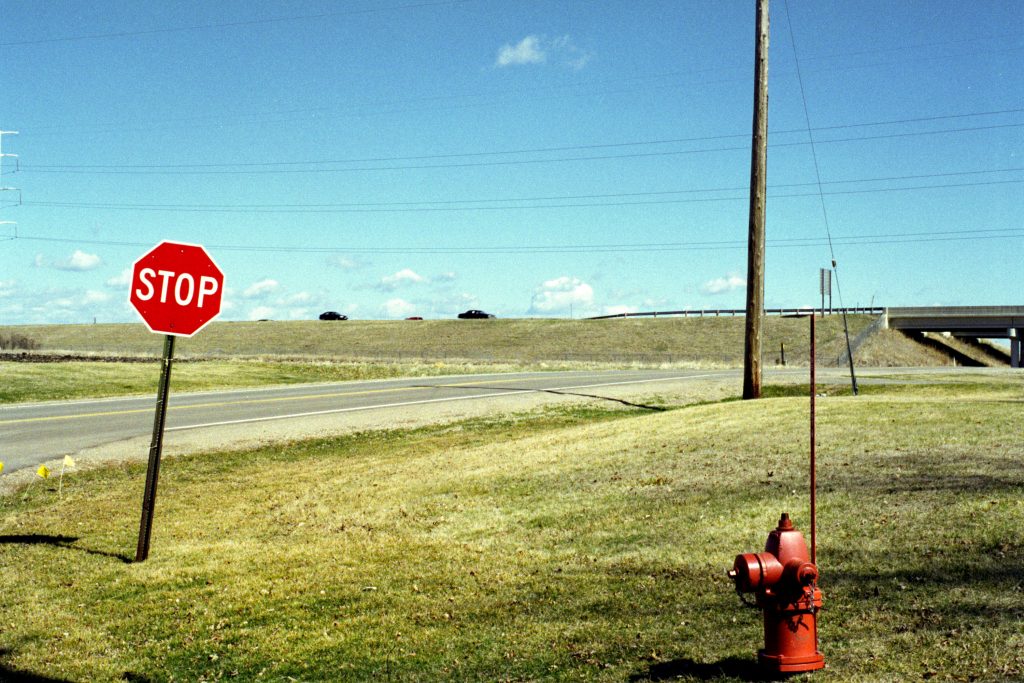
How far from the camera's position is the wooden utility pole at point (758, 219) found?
1950cm

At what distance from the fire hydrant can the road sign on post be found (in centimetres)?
575

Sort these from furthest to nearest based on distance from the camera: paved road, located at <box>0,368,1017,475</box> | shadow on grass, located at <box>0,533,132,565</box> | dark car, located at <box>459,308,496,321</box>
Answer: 1. dark car, located at <box>459,308,496,321</box>
2. paved road, located at <box>0,368,1017,475</box>
3. shadow on grass, located at <box>0,533,132,565</box>

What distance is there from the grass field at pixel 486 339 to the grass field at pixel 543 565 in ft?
173

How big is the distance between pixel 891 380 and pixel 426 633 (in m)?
25.4

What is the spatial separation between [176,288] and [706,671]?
6.16 metres

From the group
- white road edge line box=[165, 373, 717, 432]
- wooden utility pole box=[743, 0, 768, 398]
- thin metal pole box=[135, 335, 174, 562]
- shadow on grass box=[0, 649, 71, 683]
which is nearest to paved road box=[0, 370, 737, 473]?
white road edge line box=[165, 373, 717, 432]

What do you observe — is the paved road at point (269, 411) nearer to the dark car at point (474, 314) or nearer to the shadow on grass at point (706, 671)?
the shadow on grass at point (706, 671)

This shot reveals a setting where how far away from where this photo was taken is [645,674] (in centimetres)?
538

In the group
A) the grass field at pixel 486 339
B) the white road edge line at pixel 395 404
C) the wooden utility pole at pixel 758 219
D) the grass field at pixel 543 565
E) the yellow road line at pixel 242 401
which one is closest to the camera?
the grass field at pixel 543 565

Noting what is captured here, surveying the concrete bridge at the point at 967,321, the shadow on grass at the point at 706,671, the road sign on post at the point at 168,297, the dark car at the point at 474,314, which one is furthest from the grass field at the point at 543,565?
the dark car at the point at 474,314

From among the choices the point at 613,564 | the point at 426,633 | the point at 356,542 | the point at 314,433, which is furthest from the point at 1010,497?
the point at 314,433

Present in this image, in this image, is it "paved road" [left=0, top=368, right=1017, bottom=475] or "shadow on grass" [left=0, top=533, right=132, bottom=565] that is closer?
"shadow on grass" [left=0, top=533, right=132, bottom=565]

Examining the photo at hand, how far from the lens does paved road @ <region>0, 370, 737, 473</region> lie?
1783cm

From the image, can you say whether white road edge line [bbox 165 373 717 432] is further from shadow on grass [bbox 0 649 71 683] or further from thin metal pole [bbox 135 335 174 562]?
shadow on grass [bbox 0 649 71 683]
